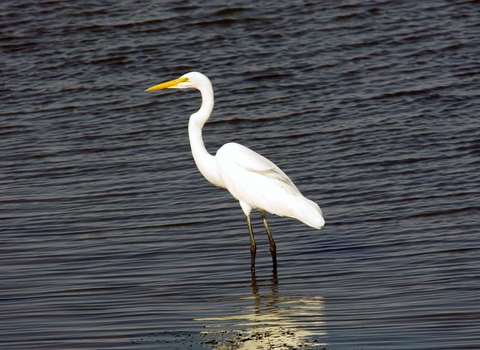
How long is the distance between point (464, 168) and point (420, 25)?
17.9 feet

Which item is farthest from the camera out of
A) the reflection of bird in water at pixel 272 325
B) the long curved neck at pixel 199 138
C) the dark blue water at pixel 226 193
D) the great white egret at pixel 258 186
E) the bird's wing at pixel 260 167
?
the long curved neck at pixel 199 138

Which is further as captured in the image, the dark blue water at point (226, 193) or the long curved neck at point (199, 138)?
the long curved neck at point (199, 138)

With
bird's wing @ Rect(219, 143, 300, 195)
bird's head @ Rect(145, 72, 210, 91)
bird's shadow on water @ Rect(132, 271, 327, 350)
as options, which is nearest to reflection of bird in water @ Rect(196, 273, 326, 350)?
bird's shadow on water @ Rect(132, 271, 327, 350)

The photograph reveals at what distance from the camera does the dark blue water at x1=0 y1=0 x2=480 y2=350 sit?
4.91 m

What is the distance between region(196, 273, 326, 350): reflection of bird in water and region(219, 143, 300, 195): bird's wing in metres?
1.24

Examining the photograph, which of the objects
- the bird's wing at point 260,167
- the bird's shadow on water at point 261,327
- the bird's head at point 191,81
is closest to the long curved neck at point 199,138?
the bird's head at point 191,81

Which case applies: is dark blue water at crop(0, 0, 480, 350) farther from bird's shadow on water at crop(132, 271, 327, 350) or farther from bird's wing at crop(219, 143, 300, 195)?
bird's wing at crop(219, 143, 300, 195)

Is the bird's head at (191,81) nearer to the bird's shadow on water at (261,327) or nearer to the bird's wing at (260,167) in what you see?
the bird's wing at (260,167)

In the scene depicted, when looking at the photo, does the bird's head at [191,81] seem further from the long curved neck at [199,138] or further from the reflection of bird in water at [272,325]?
the reflection of bird in water at [272,325]

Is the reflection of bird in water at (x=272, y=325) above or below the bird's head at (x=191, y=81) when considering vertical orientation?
below

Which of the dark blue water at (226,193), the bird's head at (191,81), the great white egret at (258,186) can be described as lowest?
the dark blue water at (226,193)

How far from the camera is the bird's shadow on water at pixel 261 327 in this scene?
442 cm

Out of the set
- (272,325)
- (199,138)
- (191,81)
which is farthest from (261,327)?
(191,81)

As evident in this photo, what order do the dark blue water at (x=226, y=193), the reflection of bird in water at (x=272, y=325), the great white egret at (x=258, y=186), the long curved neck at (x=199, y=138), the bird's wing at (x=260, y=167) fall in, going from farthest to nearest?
the long curved neck at (x=199, y=138) → the bird's wing at (x=260, y=167) → the great white egret at (x=258, y=186) → the dark blue water at (x=226, y=193) → the reflection of bird in water at (x=272, y=325)
